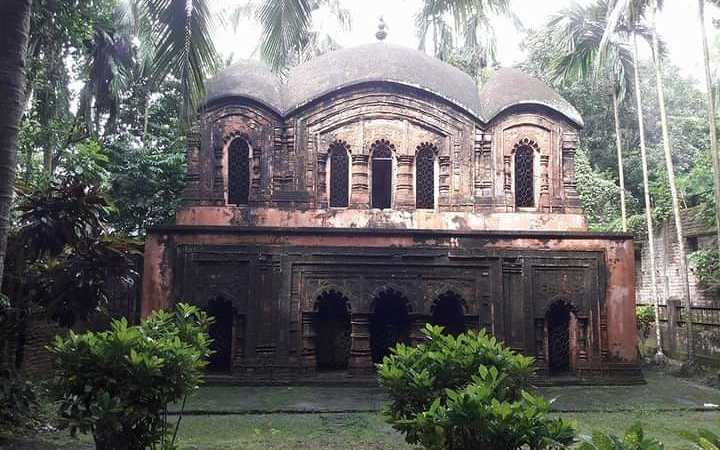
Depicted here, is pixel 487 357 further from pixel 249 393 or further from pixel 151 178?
pixel 151 178

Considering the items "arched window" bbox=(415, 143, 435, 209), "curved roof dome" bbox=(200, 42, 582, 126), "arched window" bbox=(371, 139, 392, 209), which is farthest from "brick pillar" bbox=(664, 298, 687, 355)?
"arched window" bbox=(371, 139, 392, 209)

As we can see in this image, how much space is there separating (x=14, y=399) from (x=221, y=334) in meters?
5.17

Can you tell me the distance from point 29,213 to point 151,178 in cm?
858

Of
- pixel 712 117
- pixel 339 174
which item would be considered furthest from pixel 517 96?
pixel 339 174

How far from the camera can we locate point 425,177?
12.5 m

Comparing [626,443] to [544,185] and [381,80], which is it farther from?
[381,80]

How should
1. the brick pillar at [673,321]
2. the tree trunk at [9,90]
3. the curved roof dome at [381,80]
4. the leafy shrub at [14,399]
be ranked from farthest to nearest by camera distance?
the brick pillar at [673,321] → the curved roof dome at [381,80] → the leafy shrub at [14,399] → the tree trunk at [9,90]

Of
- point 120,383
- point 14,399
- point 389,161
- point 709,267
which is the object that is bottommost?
point 14,399

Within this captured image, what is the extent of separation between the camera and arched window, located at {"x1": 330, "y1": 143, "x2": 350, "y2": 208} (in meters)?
12.4

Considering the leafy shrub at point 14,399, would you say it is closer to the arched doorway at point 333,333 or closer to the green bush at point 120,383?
the green bush at point 120,383

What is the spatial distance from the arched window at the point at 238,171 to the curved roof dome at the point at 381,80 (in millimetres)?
1000

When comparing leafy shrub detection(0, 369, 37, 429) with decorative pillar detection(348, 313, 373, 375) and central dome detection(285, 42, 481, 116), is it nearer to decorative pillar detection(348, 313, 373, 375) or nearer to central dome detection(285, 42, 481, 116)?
decorative pillar detection(348, 313, 373, 375)

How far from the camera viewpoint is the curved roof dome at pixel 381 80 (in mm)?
12273

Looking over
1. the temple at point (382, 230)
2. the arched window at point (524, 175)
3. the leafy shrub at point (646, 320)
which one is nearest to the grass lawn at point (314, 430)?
the temple at point (382, 230)
